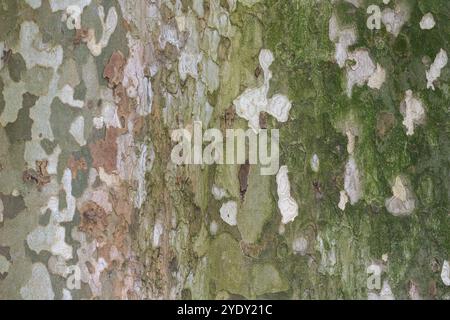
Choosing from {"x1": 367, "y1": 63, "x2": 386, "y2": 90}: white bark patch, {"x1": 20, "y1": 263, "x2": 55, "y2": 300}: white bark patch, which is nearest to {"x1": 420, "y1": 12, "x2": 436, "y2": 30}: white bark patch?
{"x1": 367, "y1": 63, "x2": 386, "y2": 90}: white bark patch

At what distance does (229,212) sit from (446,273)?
0.67 m

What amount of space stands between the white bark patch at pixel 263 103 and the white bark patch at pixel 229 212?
24cm

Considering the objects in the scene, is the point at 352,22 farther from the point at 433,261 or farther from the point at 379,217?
the point at 433,261

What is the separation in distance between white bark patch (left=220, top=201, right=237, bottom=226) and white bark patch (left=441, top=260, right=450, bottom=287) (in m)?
0.64

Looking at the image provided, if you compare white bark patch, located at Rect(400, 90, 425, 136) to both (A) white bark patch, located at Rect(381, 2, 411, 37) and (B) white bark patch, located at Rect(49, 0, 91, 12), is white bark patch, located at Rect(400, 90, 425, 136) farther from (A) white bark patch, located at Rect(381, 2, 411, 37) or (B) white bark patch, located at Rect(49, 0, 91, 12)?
(B) white bark patch, located at Rect(49, 0, 91, 12)

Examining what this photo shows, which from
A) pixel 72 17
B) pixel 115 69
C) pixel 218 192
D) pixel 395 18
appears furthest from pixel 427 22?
pixel 72 17

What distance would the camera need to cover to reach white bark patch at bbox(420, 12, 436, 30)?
6.99ft

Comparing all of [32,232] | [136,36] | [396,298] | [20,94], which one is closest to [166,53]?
[136,36]

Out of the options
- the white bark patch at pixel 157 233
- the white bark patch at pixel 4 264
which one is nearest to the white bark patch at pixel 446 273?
the white bark patch at pixel 157 233

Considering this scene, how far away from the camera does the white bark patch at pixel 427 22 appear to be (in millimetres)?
2129

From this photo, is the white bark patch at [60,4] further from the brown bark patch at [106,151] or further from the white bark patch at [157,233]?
the white bark patch at [157,233]

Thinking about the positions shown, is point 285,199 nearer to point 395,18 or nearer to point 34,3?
point 395,18

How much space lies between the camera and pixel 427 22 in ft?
7.00

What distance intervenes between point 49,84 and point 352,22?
2.97ft
